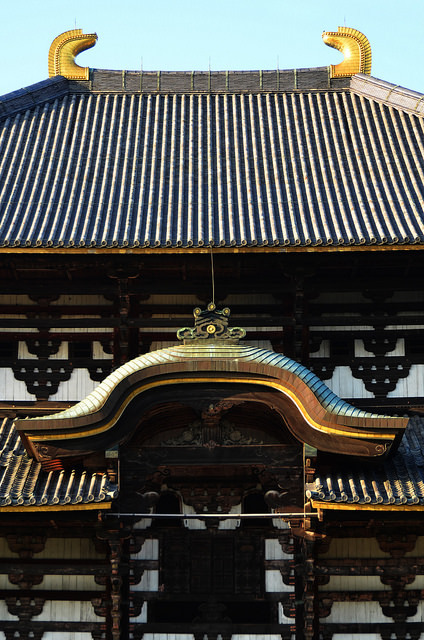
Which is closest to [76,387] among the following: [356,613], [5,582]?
[5,582]

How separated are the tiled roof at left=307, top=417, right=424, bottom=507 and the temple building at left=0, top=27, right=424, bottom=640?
4 centimetres

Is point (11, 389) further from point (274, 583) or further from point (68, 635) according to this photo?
point (274, 583)

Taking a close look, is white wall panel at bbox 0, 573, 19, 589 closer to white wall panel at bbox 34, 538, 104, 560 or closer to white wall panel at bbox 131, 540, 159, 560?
Result: white wall panel at bbox 34, 538, 104, 560

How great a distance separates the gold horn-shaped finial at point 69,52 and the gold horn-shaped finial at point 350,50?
5706mm

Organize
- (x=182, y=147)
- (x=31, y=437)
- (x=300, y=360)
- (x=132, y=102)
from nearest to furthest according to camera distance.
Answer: (x=31, y=437) < (x=300, y=360) < (x=182, y=147) < (x=132, y=102)

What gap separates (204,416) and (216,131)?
27.5 feet

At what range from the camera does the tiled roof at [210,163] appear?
17609 mm

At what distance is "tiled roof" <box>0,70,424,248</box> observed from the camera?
693 inches

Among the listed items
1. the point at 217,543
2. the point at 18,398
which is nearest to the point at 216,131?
the point at 18,398

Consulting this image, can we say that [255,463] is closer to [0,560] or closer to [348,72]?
[0,560]

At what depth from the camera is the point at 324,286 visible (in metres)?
17.3

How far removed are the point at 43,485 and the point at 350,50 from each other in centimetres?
1398

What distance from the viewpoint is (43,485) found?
14.7 m

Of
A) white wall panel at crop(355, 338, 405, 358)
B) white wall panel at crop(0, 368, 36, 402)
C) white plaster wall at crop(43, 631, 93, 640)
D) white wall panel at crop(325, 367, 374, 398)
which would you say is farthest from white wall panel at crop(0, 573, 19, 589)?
white wall panel at crop(355, 338, 405, 358)
